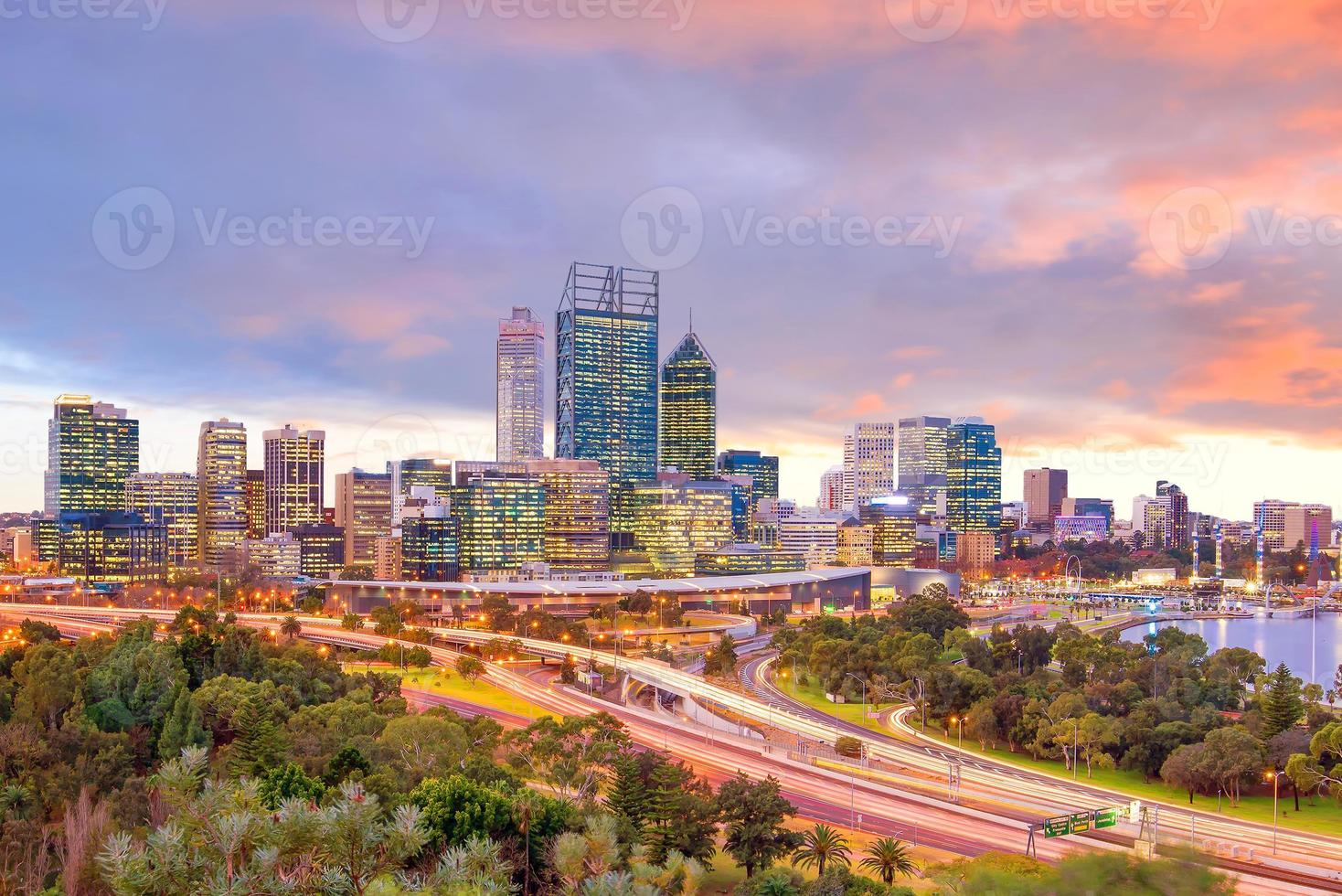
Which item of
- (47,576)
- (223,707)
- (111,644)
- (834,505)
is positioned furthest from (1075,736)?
(834,505)

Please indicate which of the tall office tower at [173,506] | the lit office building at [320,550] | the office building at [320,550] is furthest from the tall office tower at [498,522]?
the tall office tower at [173,506]

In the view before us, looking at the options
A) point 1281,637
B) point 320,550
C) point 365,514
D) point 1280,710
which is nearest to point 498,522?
point 320,550

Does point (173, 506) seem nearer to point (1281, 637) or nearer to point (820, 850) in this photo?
point (1281, 637)

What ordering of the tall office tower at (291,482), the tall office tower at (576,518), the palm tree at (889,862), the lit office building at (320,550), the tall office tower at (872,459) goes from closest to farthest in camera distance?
the palm tree at (889,862) → the tall office tower at (576,518) → the lit office building at (320,550) → the tall office tower at (291,482) → the tall office tower at (872,459)

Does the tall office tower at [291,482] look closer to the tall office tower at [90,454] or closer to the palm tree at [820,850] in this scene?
the tall office tower at [90,454]

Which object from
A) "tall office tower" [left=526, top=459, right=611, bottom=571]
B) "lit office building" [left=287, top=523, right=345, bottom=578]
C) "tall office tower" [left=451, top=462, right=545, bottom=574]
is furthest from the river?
"lit office building" [left=287, top=523, right=345, bottom=578]
